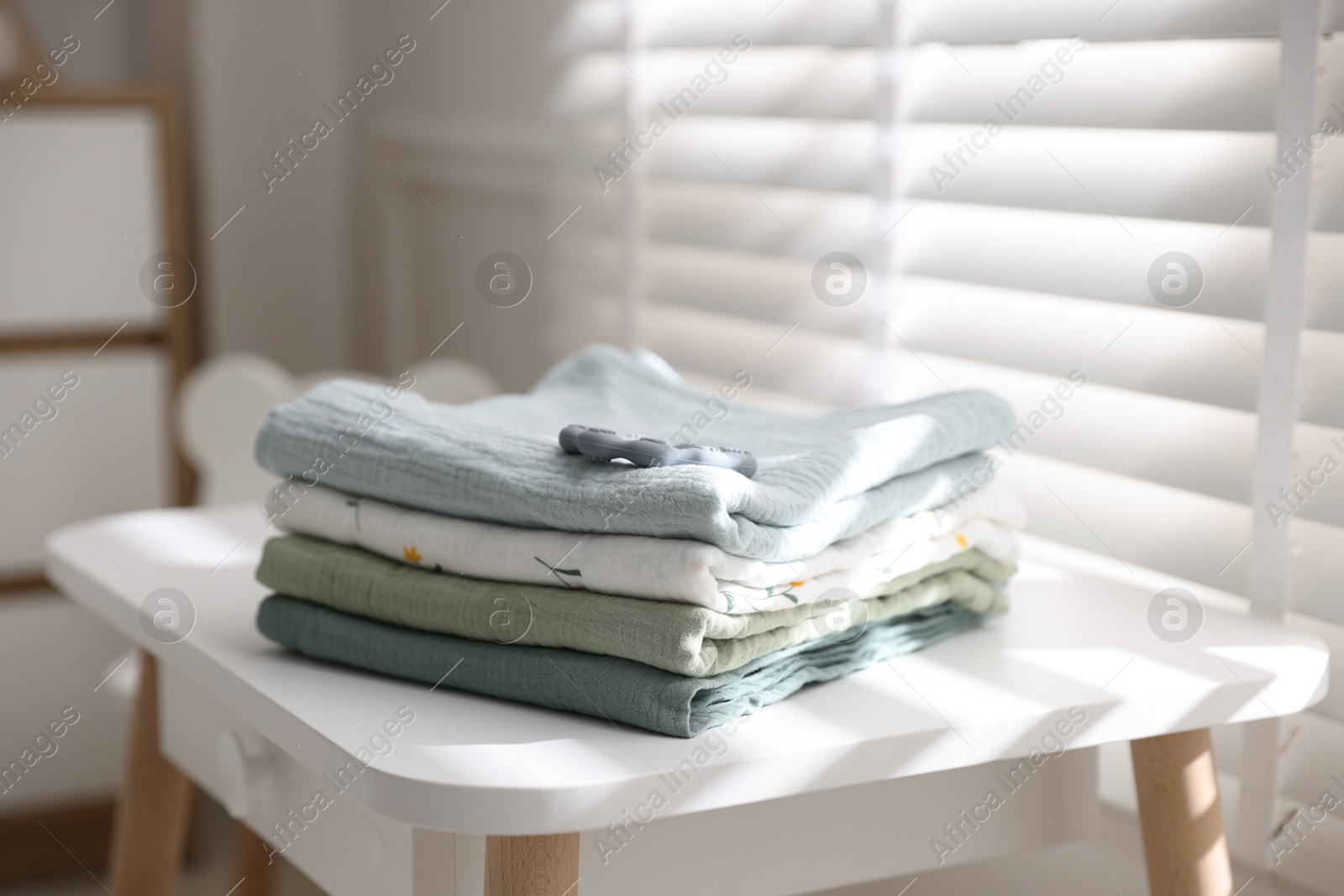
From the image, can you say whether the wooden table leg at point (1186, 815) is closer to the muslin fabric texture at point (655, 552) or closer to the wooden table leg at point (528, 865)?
the muslin fabric texture at point (655, 552)

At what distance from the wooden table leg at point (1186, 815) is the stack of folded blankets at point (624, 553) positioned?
13 cm

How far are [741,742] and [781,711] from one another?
0.18 feet

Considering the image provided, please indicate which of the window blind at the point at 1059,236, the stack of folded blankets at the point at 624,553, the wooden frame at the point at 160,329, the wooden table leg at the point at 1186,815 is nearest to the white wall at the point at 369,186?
the wooden frame at the point at 160,329

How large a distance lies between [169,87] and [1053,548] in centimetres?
175

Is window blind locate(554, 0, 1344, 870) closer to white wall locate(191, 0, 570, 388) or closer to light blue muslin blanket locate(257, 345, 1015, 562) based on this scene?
light blue muslin blanket locate(257, 345, 1015, 562)

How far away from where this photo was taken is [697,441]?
84 cm

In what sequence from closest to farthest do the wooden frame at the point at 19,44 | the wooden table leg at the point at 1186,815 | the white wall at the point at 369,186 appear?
the wooden table leg at the point at 1186,815
the white wall at the point at 369,186
the wooden frame at the point at 19,44

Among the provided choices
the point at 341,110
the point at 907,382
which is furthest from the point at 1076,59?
the point at 341,110

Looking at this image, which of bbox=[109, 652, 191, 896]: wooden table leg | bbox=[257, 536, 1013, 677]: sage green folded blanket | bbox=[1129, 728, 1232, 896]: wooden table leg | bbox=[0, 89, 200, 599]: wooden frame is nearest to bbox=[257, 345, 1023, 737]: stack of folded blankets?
bbox=[257, 536, 1013, 677]: sage green folded blanket

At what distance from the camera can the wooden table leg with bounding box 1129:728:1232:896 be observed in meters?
0.75

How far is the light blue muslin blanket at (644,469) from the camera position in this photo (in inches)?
25.8

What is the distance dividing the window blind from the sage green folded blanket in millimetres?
186

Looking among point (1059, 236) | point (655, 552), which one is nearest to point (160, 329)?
point (1059, 236)

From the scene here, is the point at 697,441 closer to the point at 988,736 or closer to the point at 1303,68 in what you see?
the point at 988,736
